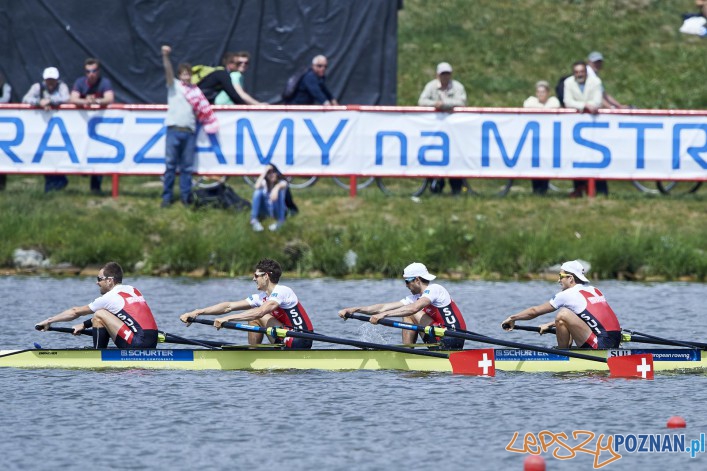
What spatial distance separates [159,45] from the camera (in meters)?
32.6

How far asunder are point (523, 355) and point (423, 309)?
1.47 metres

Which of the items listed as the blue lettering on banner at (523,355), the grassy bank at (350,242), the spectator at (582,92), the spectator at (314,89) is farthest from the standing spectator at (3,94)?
the blue lettering on banner at (523,355)

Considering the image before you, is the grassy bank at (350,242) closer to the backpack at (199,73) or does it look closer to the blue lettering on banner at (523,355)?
the backpack at (199,73)

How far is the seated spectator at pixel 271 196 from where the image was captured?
89.4 ft

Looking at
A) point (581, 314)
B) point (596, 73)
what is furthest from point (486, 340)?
point (596, 73)

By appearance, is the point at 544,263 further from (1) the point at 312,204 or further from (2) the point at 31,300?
(2) the point at 31,300

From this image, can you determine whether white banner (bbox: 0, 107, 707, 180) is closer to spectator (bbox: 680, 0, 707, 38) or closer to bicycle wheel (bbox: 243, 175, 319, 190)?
bicycle wheel (bbox: 243, 175, 319, 190)

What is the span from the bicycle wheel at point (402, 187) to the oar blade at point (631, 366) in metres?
10.6

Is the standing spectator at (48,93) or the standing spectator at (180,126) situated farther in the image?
the standing spectator at (48,93)

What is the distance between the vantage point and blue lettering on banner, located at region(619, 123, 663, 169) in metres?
28.3

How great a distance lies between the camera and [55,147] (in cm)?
2823

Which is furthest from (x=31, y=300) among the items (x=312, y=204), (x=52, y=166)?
(x=312, y=204)

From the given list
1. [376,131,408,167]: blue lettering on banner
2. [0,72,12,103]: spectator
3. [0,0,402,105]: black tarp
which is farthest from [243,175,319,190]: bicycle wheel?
[0,72,12,103]: spectator

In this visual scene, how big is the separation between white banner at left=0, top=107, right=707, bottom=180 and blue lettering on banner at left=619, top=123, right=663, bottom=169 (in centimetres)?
2
